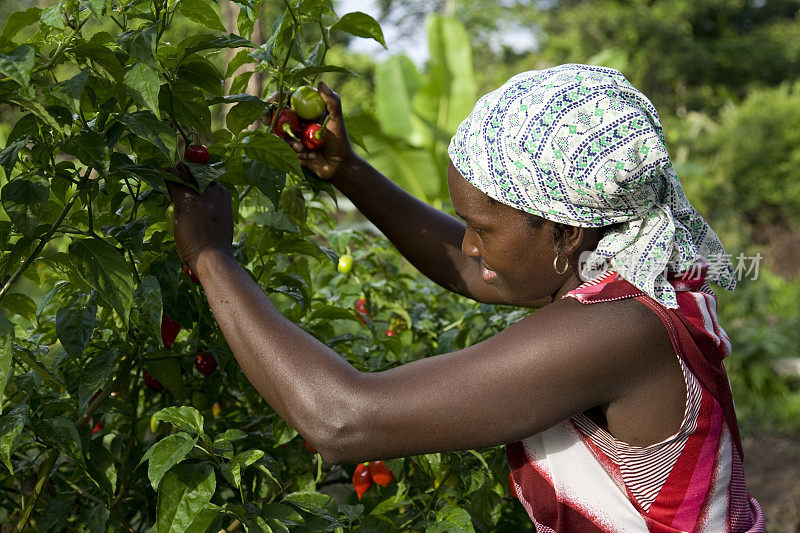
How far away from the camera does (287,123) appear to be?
61.6 inches

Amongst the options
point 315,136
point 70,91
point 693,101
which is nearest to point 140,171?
point 70,91

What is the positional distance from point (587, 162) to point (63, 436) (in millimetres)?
886

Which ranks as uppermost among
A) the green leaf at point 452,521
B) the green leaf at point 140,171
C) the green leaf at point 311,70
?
the green leaf at point 311,70

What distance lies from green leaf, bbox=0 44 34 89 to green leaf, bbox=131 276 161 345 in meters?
0.37

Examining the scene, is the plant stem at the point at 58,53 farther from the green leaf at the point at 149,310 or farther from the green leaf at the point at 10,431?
the green leaf at the point at 10,431

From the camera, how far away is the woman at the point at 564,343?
3.90 feet

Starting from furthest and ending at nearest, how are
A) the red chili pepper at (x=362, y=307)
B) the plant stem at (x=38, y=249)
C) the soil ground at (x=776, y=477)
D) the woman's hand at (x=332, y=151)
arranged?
the soil ground at (x=776, y=477), the red chili pepper at (x=362, y=307), the woman's hand at (x=332, y=151), the plant stem at (x=38, y=249)

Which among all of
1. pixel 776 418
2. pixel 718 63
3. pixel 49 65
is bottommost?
pixel 776 418

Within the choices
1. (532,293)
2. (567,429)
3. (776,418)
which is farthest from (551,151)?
(776,418)

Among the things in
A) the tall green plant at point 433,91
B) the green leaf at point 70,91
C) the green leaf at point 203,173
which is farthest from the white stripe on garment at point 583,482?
the tall green plant at point 433,91

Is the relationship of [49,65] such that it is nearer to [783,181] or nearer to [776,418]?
[776,418]

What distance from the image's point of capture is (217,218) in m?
1.28

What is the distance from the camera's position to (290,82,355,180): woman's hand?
166 centimetres

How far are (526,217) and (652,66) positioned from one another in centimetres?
1507
